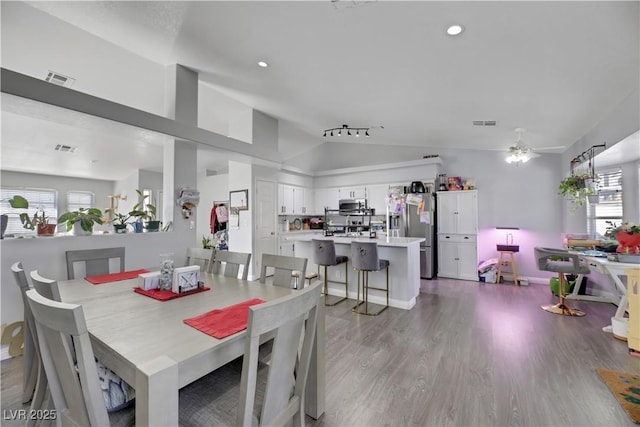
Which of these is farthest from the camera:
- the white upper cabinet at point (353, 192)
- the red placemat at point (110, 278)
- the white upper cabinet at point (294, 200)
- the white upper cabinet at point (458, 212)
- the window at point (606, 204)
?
the white upper cabinet at point (353, 192)

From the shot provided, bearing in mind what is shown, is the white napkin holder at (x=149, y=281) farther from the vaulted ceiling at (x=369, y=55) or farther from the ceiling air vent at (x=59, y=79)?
the ceiling air vent at (x=59, y=79)

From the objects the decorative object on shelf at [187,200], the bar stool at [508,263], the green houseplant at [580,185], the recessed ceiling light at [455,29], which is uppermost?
the recessed ceiling light at [455,29]

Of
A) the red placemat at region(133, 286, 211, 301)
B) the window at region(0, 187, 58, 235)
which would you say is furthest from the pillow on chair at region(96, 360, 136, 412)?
the window at region(0, 187, 58, 235)

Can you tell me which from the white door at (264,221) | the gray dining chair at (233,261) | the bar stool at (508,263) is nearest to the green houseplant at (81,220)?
the gray dining chair at (233,261)

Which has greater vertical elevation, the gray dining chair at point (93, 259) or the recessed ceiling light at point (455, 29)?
the recessed ceiling light at point (455, 29)

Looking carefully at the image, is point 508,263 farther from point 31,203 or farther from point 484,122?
point 31,203

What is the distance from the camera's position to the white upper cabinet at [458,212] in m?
5.54

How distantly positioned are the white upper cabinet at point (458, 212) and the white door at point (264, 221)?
143 inches

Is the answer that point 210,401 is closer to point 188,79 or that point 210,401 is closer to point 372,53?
point 372,53

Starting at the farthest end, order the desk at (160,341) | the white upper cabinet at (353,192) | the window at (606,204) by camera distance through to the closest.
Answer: the white upper cabinet at (353,192) → the window at (606,204) → the desk at (160,341)

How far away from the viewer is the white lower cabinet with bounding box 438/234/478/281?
5.57 metres

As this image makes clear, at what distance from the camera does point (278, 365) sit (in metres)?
1.12

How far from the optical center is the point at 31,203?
6.67 metres

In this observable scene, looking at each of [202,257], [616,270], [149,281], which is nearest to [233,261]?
[202,257]
